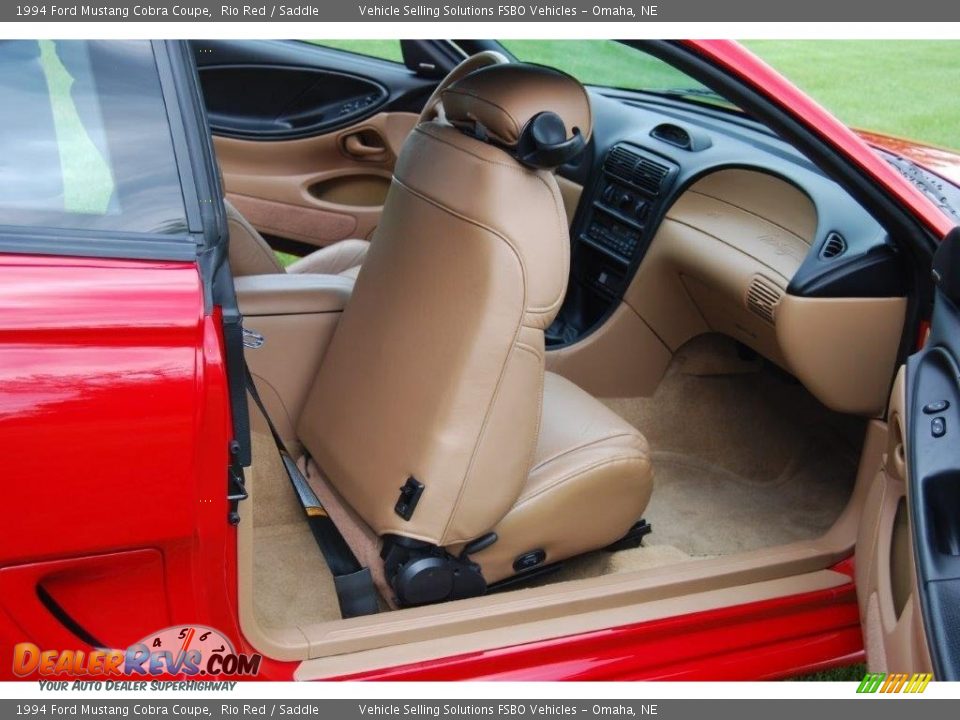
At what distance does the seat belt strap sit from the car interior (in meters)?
0.05

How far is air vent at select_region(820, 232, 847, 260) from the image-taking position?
2.21 m

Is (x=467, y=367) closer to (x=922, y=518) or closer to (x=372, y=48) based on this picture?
(x=922, y=518)

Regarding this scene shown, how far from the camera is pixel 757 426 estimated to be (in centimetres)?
300

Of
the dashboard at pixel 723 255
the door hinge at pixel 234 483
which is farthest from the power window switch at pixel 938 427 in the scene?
the door hinge at pixel 234 483

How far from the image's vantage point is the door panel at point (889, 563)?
1.73m

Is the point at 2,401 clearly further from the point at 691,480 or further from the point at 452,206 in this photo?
the point at 691,480

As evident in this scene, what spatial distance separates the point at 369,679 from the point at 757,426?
1700mm

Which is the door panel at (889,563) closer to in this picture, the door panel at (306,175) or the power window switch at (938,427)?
the power window switch at (938,427)

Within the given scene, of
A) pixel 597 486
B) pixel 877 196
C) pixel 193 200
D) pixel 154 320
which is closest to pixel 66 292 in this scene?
pixel 154 320

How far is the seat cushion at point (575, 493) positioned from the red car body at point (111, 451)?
63 cm

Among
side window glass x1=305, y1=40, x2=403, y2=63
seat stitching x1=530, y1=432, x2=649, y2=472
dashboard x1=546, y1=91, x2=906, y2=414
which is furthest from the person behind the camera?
side window glass x1=305, y1=40, x2=403, y2=63

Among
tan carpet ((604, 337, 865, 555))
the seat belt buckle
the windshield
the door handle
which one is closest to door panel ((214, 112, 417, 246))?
the door handle

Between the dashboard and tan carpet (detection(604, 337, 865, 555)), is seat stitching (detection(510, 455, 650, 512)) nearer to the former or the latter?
the dashboard
